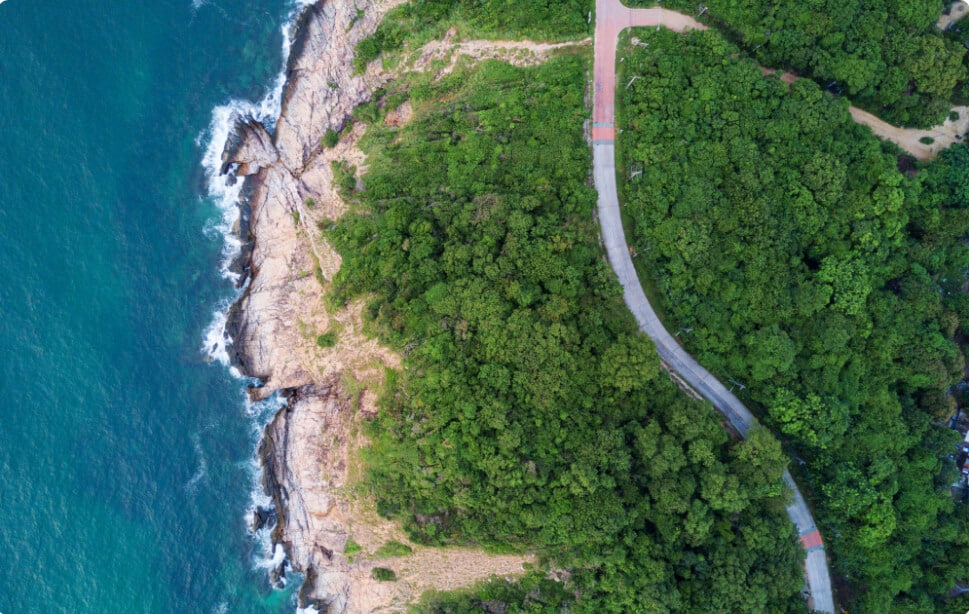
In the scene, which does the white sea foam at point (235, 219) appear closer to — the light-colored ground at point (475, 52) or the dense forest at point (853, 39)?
the light-colored ground at point (475, 52)

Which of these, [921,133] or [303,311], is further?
[303,311]

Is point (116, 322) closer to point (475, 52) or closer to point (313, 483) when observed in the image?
point (313, 483)

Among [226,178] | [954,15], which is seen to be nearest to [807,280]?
[954,15]

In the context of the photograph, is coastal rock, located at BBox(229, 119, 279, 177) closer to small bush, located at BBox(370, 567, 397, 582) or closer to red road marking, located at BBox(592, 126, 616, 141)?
red road marking, located at BBox(592, 126, 616, 141)

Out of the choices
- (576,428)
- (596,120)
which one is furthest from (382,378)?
(596,120)

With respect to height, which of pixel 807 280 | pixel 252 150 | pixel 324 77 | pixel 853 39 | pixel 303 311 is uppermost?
pixel 324 77

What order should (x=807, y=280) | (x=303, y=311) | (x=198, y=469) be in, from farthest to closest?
1. (x=303, y=311)
2. (x=198, y=469)
3. (x=807, y=280)
